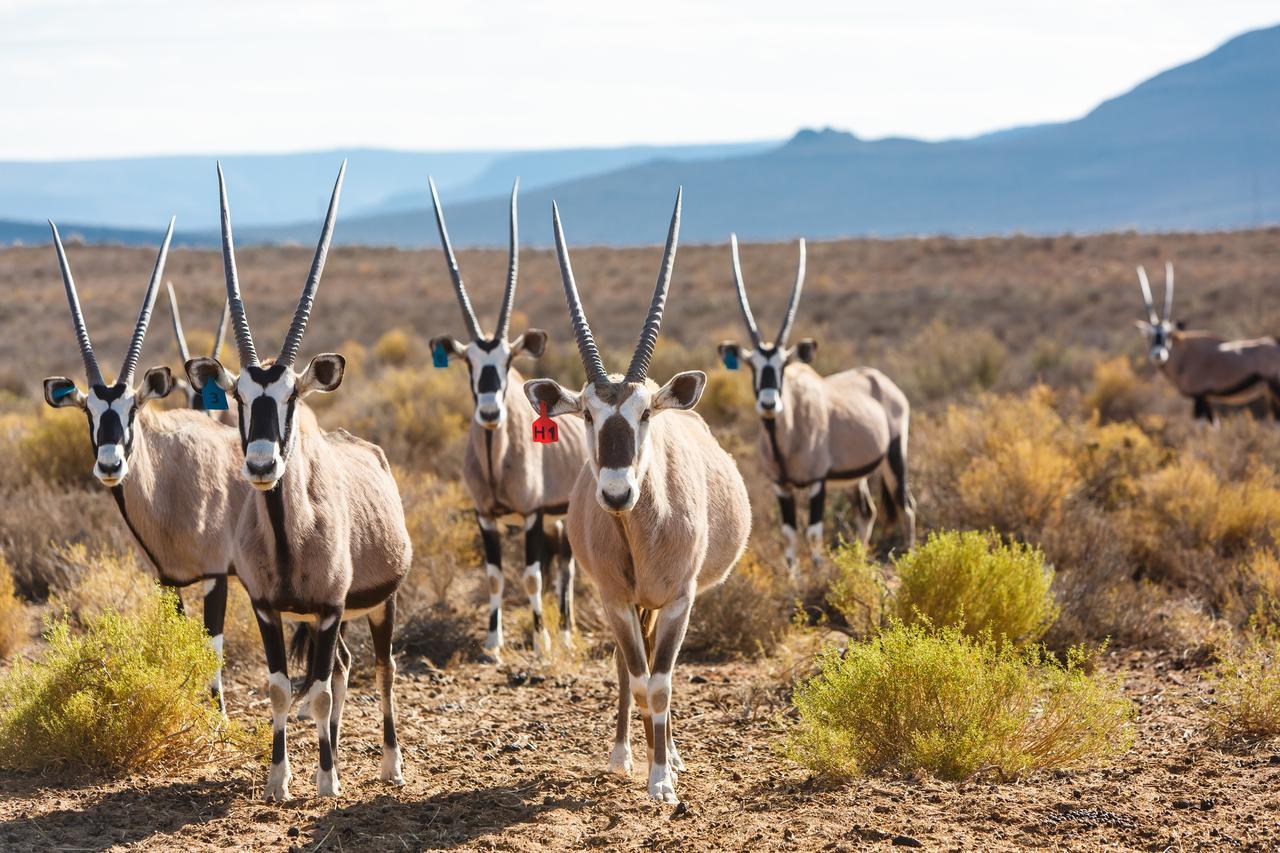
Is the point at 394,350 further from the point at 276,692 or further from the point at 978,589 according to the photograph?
the point at 276,692

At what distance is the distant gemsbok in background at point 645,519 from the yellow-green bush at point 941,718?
0.70m

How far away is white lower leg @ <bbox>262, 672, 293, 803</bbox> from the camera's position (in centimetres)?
536

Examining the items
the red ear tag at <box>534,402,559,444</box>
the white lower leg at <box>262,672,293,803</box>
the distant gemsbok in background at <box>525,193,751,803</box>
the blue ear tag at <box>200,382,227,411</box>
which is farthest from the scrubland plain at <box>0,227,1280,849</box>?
the red ear tag at <box>534,402,559,444</box>

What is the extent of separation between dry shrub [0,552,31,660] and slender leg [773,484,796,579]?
5.42 metres

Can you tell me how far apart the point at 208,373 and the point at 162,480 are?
1.45 meters

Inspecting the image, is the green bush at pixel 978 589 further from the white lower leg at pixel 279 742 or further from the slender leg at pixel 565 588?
the white lower leg at pixel 279 742

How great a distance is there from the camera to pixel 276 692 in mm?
5359

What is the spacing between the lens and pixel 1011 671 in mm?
5523

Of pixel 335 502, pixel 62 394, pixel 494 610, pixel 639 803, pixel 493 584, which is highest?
pixel 62 394

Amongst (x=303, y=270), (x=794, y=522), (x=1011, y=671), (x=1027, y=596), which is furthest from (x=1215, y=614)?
(x=303, y=270)

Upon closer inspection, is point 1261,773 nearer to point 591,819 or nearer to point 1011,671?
point 1011,671

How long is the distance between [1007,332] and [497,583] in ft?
67.2

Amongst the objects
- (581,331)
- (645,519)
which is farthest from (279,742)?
(581,331)

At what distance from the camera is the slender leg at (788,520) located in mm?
9664
